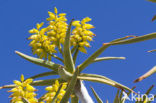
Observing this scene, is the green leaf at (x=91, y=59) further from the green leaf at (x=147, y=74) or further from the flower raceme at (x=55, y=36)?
the green leaf at (x=147, y=74)

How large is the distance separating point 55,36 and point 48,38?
92 millimetres

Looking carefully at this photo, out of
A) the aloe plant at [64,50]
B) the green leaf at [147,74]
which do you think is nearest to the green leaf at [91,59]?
the aloe plant at [64,50]

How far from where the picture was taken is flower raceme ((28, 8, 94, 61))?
10.4ft

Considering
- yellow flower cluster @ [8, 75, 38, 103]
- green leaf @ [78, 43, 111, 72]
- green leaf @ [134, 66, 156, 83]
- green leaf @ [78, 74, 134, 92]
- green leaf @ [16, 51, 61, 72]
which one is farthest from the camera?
green leaf @ [16, 51, 61, 72]

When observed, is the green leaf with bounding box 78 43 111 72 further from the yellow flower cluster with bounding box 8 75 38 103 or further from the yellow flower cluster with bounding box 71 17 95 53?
the yellow flower cluster with bounding box 8 75 38 103

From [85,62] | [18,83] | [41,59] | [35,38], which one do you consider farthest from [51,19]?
[18,83]

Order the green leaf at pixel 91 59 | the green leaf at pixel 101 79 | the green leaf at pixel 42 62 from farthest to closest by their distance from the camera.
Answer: the green leaf at pixel 42 62 < the green leaf at pixel 91 59 < the green leaf at pixel 101 79

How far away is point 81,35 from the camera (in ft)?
10.5

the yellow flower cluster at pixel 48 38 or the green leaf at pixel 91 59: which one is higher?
the yellow flower cluster at pixel 48 38

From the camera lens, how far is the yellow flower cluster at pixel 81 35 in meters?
3.16

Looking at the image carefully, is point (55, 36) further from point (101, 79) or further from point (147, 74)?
point (147, 74)

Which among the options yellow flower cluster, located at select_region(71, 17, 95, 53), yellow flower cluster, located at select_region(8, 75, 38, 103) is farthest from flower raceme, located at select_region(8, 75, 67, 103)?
yellow flower cluster, located at select_region(71, 17, 95, 53)

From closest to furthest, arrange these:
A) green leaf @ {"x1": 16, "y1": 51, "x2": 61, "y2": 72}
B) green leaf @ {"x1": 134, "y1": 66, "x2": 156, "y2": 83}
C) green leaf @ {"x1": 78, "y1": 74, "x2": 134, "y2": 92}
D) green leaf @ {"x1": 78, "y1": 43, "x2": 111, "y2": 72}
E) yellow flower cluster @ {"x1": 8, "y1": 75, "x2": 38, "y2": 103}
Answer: green leaf @ {"x1": 134, "y1": 66, "x2": 156, "y2": 83} → yellow flower cluster @ {"x1": 8, "y1": 75, "x2": 38, "y2": 103} → green leaf @ {"x1": 78, "y1": 74, "x2": 134, "y2": 92} → green leaf @ {"x1": 78, "y1": 43, "x2": 111, "y2": 72} → green leaf @ {"x1": 16, "y1": 51, "x2": 61, "y2": 72}

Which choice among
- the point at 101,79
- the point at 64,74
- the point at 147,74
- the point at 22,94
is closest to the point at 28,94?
the point at 22,94
